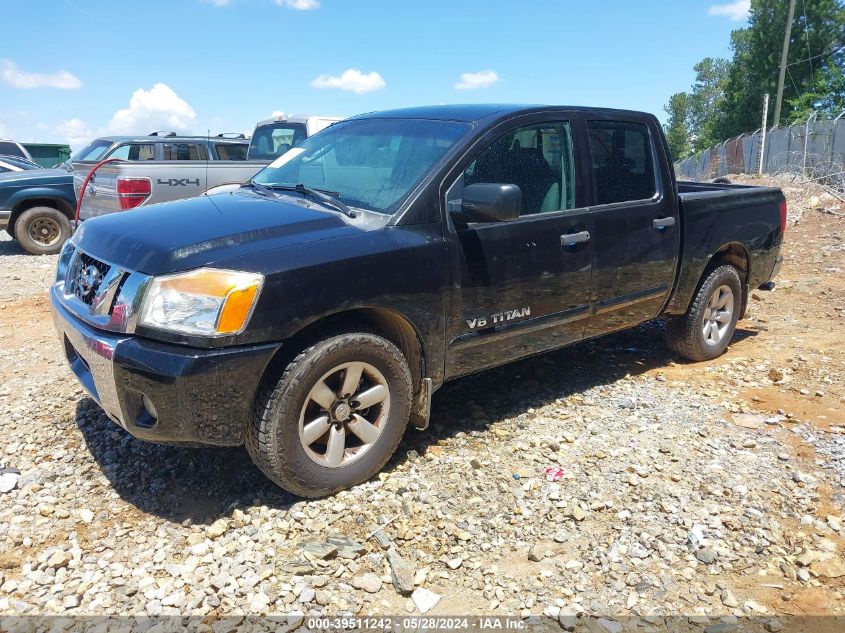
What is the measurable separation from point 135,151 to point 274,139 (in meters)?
1.98

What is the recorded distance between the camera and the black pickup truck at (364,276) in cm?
279

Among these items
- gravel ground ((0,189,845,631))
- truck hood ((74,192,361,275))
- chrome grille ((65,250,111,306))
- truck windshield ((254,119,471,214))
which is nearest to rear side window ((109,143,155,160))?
gravel ground ((0,189,845,631))

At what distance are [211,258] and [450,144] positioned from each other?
1.46 metres

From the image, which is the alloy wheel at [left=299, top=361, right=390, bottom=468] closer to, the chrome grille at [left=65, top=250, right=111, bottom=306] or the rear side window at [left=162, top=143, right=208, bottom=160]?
the chrome grille at [left=65, top=250, right=111, bottom=306]

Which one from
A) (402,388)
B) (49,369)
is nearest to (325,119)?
(49,369)

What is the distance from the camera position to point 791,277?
28.6 feet

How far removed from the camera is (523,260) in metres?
3.72

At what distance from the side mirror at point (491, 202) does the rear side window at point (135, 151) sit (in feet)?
24.8

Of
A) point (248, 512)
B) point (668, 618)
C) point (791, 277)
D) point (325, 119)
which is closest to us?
point (668, 618)

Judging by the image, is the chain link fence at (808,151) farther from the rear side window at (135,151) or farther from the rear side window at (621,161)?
the rear side window at (135,151)

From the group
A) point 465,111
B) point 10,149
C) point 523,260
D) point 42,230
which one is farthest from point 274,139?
point 10,149

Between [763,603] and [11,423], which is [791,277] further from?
[11,423]

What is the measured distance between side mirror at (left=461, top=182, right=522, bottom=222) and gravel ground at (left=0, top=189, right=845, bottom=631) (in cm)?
133

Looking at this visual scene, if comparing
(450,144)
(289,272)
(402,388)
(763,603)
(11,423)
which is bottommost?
(763,603)
